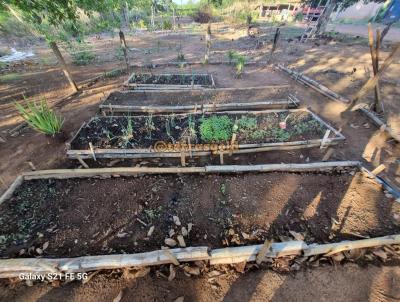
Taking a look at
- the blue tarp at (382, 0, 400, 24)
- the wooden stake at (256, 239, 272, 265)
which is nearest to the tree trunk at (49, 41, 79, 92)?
the wooden stake at (256, 239, 272, 265)

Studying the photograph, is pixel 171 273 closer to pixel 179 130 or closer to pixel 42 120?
pixel 179 130

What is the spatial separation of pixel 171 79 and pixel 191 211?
577 cm

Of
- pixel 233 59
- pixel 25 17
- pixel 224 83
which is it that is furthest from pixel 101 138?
pixel 233 59

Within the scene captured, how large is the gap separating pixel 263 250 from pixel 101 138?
373 cm

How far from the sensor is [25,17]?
423cm

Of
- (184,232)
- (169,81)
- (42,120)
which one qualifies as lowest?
(184,232)

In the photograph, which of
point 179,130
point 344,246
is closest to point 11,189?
point 179,130

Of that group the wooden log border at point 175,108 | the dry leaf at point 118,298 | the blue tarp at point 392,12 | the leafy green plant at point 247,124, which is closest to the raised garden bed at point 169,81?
the wooden log border at point 175,108

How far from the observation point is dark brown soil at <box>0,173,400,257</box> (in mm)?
2643

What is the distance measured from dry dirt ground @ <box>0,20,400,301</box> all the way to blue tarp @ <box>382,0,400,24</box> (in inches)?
585

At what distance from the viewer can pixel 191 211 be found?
2.96 metres

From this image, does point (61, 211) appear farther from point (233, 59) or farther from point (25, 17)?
point (233, 59)

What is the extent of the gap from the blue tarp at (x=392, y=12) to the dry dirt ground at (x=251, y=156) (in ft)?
48.7

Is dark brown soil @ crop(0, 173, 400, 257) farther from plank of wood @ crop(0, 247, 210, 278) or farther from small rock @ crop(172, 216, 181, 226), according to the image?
plank of wood @ crop(0, 247, 210, 278)
